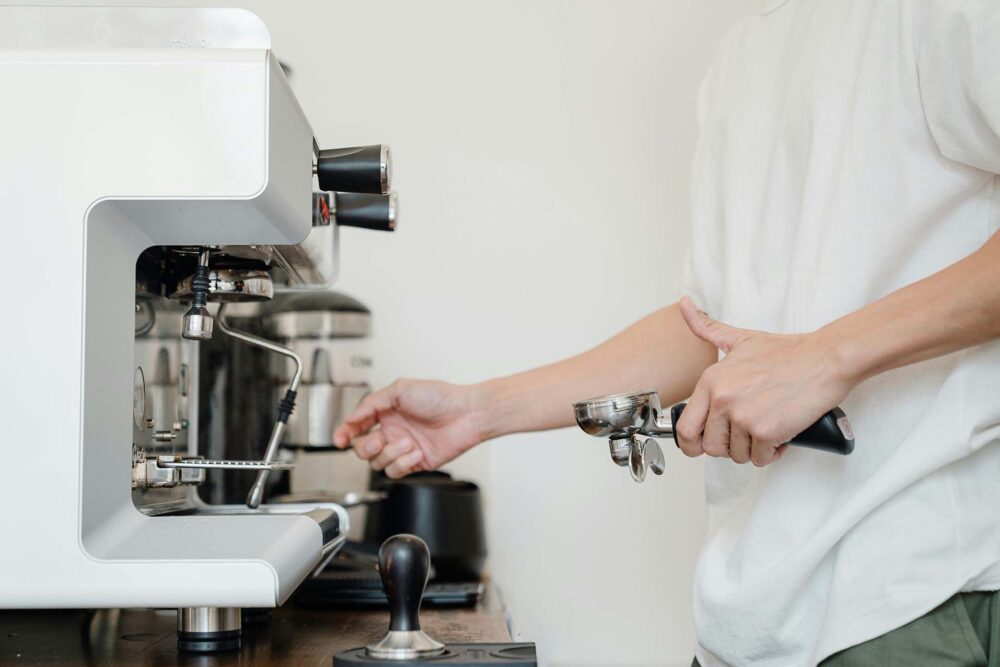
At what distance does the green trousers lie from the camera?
26.4 inches

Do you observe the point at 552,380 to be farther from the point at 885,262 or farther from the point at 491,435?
the point at 885,262

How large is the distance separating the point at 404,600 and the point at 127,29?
1.24 feet

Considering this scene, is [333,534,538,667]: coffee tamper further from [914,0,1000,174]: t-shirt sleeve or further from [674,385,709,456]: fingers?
[914,0,1000,174]: t-shirt sleeve

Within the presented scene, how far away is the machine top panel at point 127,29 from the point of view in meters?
0.62

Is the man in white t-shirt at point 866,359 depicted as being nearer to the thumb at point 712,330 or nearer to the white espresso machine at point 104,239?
the thumb at point 712,330

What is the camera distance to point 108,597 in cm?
58

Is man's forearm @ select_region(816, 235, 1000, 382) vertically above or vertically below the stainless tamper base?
above

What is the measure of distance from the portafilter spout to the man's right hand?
331mm

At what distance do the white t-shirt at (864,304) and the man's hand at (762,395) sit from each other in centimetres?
6

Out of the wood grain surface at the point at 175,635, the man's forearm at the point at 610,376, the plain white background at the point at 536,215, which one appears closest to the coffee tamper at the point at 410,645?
the wood grain surface at the point at 175,635

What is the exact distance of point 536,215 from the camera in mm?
1605

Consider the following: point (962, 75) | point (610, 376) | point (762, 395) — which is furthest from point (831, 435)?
point (610, 376)

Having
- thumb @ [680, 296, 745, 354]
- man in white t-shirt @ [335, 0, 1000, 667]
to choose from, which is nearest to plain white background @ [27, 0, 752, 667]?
man in white t-shirt @ [335, 0, 1000, 667]

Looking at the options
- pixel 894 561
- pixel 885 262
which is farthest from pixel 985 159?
pixel 894 561
